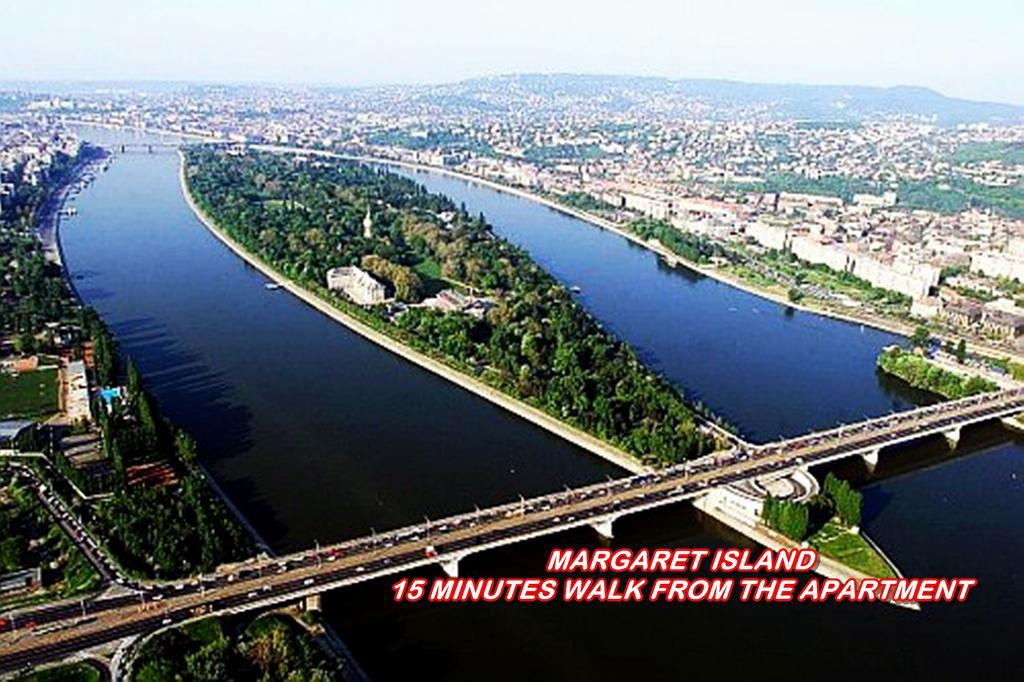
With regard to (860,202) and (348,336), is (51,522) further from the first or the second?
(860,202)

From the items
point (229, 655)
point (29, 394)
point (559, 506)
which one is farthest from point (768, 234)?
point (229, 655)

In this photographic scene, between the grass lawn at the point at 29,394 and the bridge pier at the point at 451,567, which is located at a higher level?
the grass lawn at the point at 29,394

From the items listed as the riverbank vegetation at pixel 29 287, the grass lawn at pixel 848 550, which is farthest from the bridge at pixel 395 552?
the riverbank vegetation at pixel 29 287

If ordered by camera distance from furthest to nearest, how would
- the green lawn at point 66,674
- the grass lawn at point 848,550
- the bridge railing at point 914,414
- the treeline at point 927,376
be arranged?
the treeline at point 927,376
the bridge railing at point 914,414
the grass lawn at point 848,550
the green lawn at point 66,674

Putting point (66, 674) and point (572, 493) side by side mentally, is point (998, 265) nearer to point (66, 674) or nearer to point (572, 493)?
point (572, 493)

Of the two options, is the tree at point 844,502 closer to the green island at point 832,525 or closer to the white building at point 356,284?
the green island at point 832,525

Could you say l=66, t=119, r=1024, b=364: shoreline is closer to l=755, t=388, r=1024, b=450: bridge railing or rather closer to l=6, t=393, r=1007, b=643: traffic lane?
l=755, t=388, r=1024, b=450: bridge railing

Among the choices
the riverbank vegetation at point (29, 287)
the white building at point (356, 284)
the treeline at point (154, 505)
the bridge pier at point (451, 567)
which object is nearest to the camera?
the treeline at point (154, 505)
